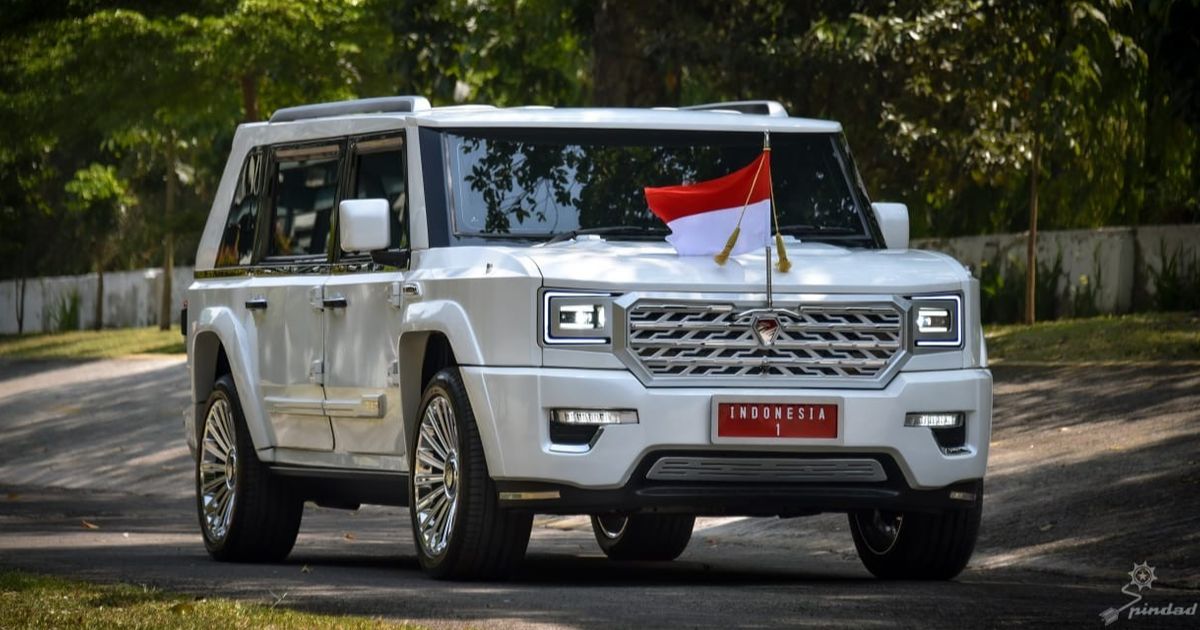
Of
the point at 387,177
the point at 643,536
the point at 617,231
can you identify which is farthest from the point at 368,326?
the point at 643,536

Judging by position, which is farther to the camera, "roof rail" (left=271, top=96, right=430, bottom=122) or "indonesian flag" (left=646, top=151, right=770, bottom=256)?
"roof rail" (left=271, top=96, right=430, bottom=122)

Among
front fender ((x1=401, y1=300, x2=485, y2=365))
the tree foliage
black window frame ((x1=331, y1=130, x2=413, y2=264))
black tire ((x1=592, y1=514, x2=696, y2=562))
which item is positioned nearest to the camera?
front fender ((x1=401, y1=300, x2=485, y2=365))

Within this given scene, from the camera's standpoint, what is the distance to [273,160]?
12.8 metres

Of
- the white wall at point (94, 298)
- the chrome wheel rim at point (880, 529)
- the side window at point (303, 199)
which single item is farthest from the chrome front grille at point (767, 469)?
the white wall at point (94, 298)

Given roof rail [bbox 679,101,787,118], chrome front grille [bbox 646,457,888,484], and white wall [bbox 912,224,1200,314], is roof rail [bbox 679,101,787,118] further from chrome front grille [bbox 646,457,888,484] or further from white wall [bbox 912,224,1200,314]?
white wall [bbox 912,224,1200,314]

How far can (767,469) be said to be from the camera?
9.80 metres

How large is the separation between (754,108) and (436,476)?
275cm

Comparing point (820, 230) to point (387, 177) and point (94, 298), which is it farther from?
point (94, 298)

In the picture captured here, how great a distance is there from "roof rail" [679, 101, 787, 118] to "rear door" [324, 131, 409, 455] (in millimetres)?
1529

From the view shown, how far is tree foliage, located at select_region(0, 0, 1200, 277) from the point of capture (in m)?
22.5

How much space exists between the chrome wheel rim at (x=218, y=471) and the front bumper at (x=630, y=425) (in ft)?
9.85

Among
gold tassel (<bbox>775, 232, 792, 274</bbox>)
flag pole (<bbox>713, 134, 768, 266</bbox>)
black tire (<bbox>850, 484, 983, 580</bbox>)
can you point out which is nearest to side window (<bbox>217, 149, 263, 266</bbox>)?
flag pole (<bbox>713, 134, 768, 266</bbox>)

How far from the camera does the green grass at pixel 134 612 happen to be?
8148mm
